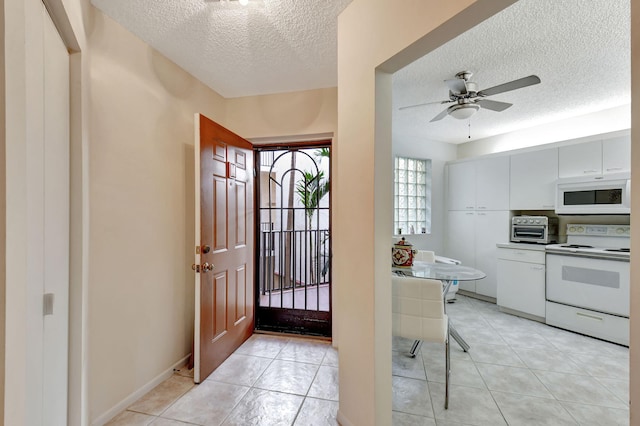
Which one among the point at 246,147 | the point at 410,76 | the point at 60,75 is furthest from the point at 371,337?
the point at 410,76

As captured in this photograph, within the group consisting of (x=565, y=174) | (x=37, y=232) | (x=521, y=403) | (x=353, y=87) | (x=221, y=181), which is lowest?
(x=521, y=403)

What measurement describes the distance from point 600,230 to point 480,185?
4.91 feet

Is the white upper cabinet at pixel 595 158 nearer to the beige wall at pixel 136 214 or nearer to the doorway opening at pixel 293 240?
the doorway opening at pixel 293 240

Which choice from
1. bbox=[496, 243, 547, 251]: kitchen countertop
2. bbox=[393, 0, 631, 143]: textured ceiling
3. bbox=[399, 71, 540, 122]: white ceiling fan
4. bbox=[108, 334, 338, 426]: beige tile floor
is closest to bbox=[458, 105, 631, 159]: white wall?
bbox=[393, 0, 631, 143]: textured ceiling

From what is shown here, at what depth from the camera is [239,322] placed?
2.69 m

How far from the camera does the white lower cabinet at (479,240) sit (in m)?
4.11

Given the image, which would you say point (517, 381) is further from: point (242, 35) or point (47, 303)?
point (242, 35)

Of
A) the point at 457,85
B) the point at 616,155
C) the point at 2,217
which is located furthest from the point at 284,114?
the point at 616,155

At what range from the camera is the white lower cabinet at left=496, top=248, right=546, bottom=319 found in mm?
3396

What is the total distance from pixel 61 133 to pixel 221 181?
46.8 inches

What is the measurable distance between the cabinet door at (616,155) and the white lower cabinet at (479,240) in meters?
1.20

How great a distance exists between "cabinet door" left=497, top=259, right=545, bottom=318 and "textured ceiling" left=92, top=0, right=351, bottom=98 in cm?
336

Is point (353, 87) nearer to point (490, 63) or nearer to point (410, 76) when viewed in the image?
point (410, 76)

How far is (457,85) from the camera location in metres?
2.31
